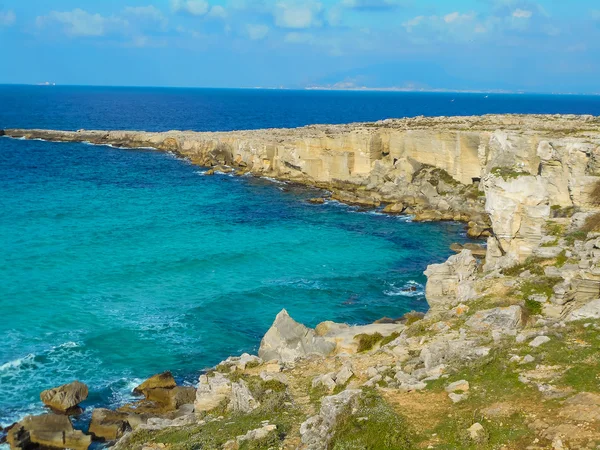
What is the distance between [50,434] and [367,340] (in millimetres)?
12466

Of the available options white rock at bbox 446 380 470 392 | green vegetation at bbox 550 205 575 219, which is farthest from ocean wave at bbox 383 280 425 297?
white rock at bbox 446 380 470 392

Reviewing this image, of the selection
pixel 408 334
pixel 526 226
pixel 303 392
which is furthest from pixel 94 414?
pixel 526 226

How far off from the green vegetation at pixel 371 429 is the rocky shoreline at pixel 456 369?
0.13 feet

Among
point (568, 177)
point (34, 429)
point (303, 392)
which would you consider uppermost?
point (568, 177)

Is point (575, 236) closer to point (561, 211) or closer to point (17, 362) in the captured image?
point (561, 211)

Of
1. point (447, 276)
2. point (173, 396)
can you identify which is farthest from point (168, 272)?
point (447, 276)

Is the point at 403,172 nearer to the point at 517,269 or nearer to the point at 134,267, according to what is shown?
the point at 134,267

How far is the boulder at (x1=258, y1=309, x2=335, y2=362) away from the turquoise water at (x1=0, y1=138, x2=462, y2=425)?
4095 millimetres

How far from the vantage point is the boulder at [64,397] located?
25.9 metres

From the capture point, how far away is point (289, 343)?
27.5 metres

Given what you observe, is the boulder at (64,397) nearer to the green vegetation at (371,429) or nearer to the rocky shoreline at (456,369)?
the rocky shoreline at (456,369)

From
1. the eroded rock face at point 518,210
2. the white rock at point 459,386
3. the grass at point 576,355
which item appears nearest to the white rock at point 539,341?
the grass at point 576,355

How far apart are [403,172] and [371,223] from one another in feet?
37.2

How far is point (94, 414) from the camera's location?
24984 mm
